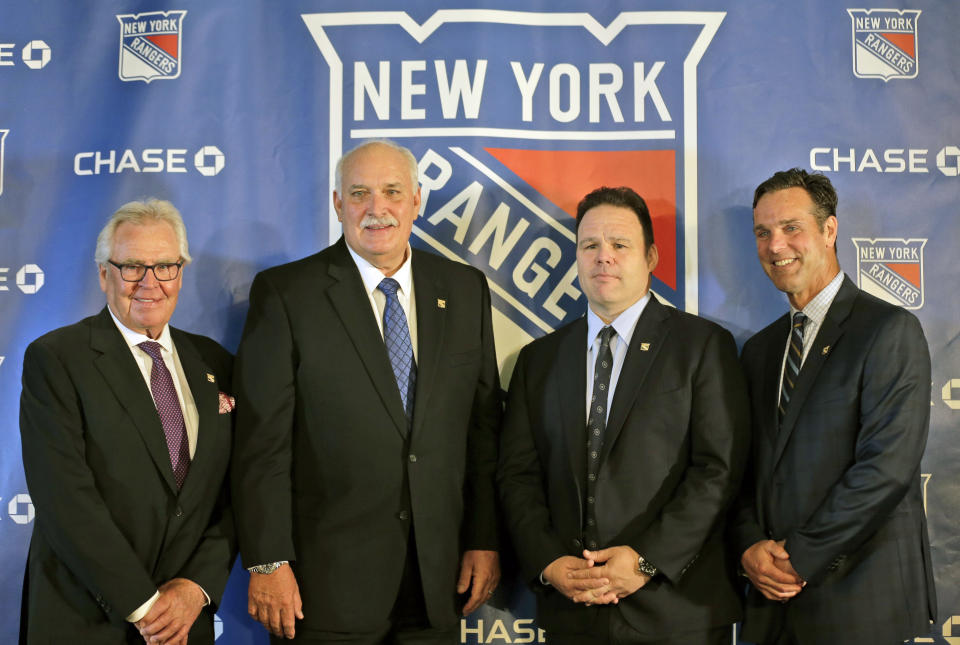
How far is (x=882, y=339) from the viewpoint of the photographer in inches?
93.3

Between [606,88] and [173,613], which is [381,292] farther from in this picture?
[606,88]

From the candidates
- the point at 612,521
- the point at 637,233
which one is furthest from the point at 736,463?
the point at 637,233

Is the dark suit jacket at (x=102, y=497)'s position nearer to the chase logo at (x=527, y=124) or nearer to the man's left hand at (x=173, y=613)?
the man's left hand at (x=173, y=613)

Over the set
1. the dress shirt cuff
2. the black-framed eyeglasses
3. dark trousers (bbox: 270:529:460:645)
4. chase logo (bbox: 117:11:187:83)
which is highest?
chase logo (bbox: 117:11:187:83)

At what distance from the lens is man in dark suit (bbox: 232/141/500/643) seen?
2.45m

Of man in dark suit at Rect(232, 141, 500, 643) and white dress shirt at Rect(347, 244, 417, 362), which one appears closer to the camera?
man in dark suit at Rect(232, 141, 500, 643)

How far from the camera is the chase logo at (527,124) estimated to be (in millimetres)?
3102

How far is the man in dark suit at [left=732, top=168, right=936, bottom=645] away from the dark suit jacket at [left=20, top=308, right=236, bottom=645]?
5.40 ft

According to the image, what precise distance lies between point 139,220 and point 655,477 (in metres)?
1.74

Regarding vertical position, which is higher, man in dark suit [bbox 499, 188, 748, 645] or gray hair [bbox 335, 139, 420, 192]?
gray hair [bbox 335, 139, 420, 192]

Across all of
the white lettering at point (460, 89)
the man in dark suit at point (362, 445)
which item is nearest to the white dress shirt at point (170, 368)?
the man in dark suit at point (362, 445)

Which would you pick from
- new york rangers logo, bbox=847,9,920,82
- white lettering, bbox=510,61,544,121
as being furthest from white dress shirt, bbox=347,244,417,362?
new york rangers logo, bbox=847,9,920,82

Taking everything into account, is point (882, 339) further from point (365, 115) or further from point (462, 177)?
point (365, 115)

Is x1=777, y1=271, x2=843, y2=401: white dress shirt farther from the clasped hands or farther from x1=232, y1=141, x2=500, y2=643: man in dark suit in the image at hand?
x1=232, y1=141, x2=500, y2=643: man in dark suit
